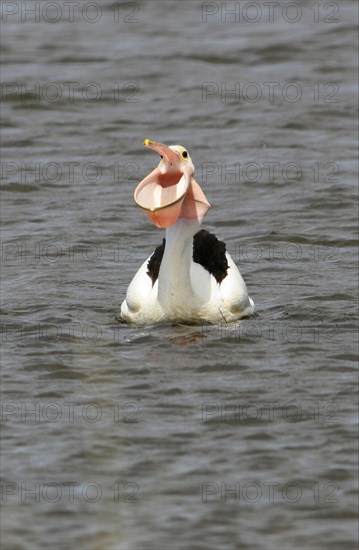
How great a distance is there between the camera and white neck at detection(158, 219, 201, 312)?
36.1 ft

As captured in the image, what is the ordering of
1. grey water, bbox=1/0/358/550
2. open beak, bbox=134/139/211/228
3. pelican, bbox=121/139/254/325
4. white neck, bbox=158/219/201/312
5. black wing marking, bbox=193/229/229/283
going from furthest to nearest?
black wing marking, bbox=193/229/229/283 < white neck, bbox=158/219/201/312 < pelican, bbox=121/139/254/325 < open beak, bbox=134/139/211/228 < grey water, bbox=1/0/358/550

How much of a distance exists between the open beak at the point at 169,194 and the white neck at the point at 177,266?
11 centimetres

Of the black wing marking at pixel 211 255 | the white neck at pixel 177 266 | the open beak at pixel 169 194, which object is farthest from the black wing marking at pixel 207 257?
the open beak at pixel 169 194

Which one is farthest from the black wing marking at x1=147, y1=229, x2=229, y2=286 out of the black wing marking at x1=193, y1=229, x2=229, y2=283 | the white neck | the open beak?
the open beak

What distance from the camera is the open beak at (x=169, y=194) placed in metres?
10.6

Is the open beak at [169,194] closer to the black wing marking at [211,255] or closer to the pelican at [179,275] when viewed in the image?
the pelican at [179,275]

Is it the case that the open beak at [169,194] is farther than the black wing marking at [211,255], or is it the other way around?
the black wing marking at [211,255]

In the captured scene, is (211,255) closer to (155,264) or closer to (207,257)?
(207,257)

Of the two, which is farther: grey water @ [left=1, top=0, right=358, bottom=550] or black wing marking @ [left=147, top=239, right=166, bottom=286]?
black wing marking @ [left=147, top=239, right=166, bottom=286]

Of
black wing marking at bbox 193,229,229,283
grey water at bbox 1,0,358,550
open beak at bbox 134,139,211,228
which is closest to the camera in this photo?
grey water at bbox 1,0,358,550

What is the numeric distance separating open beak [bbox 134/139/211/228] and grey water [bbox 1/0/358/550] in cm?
90

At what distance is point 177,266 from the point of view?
1100cm

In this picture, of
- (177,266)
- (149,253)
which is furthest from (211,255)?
(149,253)

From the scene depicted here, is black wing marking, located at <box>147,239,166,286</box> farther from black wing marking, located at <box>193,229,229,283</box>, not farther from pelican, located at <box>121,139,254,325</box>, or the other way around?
black wing marking, located at <box>193,229,229,283</box>
